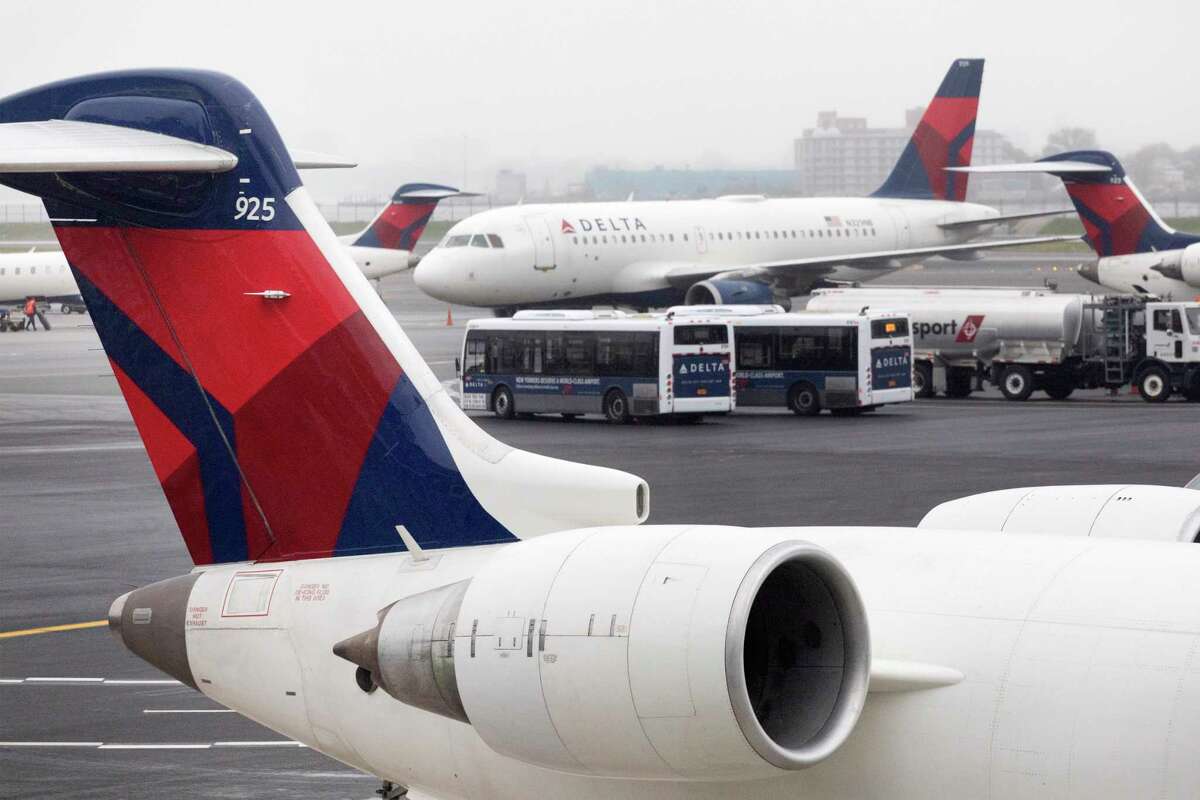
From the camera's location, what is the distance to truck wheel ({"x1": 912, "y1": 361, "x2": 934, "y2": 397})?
46.9 metres

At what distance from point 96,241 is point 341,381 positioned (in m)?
1.38

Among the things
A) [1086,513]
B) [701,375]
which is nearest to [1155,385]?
[701,375]

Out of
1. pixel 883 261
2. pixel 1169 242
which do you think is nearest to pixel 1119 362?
pixel 1169 242

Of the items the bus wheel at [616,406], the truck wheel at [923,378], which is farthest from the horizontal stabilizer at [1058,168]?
the bus wheel at [616,406]


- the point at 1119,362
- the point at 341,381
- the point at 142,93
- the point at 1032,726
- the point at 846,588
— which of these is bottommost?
the point at 1119,362

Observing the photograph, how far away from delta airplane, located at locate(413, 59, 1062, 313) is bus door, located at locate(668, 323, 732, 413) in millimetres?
13038

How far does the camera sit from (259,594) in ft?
29.8

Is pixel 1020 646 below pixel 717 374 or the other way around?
the other way around

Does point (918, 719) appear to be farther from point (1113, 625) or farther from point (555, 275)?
point (555, 275)

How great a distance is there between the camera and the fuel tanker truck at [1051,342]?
43.5 m

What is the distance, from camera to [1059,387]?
45.1 meters

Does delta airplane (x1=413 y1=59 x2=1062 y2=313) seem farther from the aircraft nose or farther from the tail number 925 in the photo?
the tail number 925

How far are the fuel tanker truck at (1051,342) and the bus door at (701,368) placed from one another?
529 cm

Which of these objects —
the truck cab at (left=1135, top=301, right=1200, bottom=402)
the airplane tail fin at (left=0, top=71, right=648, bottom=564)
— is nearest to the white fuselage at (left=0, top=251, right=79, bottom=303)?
the truck cab at (left=1135, top=301, right=1200, bottom=402)
